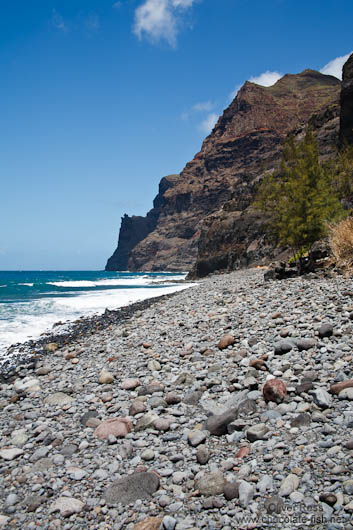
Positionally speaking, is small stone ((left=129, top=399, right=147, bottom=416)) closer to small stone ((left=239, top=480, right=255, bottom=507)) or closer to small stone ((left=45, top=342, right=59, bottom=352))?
small stone ((left=239, top=480, right=255, bottom=507))

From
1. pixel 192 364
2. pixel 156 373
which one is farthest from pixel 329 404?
pixel 156 373

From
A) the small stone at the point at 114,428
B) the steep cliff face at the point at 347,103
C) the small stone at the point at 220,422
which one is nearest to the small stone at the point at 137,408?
the small stone at the point at 114,428

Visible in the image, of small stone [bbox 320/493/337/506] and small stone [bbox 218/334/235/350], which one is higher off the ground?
small stone [bbox 218/334/235/350]

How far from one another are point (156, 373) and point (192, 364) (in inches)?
27.9

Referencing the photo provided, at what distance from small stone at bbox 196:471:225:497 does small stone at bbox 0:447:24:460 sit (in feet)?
8.56

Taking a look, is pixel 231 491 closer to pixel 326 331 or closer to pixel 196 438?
pixel 196 438

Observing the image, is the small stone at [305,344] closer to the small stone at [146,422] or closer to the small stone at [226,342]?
the small stone at [226,342]

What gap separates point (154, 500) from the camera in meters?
3.10

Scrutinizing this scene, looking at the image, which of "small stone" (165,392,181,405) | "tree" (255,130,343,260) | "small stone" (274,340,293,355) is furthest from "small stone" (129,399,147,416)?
"tree" (255,130,343,260)

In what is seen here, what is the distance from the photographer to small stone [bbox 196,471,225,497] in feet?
9.87

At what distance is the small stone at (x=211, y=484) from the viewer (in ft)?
9.87

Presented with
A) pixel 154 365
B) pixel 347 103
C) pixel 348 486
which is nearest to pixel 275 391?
pixel 348 486

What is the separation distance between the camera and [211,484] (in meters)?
3.08

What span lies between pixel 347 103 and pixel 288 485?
58.0m
